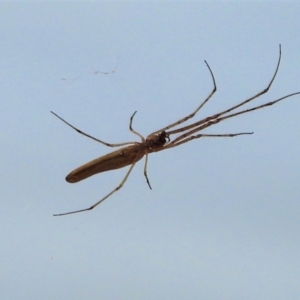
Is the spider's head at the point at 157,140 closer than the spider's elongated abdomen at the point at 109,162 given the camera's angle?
No

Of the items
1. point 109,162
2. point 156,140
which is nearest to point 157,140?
point 156,140

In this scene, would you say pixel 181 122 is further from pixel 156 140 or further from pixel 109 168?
pixel 109 168

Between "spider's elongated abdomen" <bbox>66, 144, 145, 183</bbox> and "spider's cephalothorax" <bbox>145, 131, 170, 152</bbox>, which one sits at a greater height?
"spider's cephalothorax" <bbox>145, 131, 170, 152</bbox>

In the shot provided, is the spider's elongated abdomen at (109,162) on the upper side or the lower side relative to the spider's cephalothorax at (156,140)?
lower

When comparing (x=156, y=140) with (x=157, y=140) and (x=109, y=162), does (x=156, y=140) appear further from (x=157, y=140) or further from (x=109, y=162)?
(x=109, y=162)

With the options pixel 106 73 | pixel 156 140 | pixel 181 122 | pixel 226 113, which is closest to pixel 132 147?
pixel 156 140
